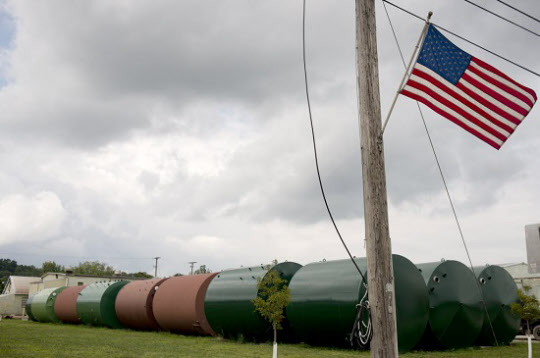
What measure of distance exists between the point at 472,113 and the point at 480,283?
15.3 metres

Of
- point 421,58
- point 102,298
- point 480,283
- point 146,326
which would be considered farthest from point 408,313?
point 102,298

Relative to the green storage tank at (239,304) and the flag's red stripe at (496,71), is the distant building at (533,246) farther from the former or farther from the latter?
the green storage tank at (239,304)

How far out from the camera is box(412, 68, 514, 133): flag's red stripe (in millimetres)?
8883

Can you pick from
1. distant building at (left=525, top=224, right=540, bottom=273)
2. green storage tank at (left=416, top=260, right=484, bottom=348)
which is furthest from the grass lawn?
distant building at (left=525, top=224, right=540, bottom=273)

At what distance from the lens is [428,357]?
17.9 m

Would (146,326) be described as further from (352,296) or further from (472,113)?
(472,113)

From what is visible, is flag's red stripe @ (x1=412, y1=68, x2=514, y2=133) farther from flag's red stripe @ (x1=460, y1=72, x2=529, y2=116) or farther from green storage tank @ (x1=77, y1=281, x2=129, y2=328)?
green storage tank @ (x1=77, y1=281, x2=129, y2=328)

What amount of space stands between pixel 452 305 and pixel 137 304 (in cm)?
1876

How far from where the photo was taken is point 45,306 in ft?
159

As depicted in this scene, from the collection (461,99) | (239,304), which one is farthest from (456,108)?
(239,304)

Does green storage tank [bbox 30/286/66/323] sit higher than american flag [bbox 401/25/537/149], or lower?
lower

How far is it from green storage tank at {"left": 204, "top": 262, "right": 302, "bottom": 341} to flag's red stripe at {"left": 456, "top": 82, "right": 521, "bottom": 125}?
1459 cm

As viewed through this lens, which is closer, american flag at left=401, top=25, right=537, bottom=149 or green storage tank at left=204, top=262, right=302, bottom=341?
american flag at left=401, top=25, right=537, bottom=149

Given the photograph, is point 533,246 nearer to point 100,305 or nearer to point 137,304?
point 137,304
